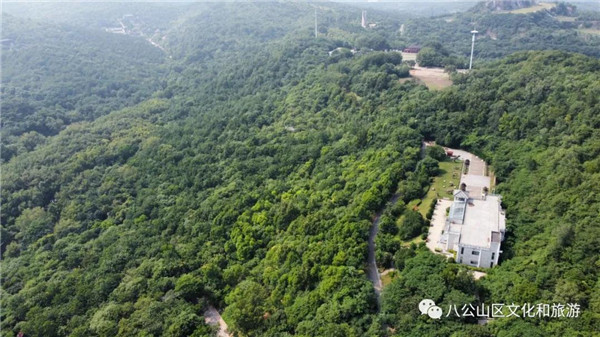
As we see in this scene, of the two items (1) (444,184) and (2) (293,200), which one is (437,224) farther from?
(2) (293,200)

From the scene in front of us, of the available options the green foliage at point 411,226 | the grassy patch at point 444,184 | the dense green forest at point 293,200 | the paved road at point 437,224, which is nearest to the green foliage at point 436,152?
the grassy patch at point 444,184

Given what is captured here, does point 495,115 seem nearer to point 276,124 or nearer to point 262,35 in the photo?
point 276,124

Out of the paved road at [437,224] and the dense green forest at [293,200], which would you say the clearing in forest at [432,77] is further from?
the paved road at [437,224]

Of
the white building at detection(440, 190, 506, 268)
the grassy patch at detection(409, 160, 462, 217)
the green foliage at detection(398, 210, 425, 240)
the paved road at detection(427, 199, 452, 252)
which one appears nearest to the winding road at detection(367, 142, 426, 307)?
the green foliage at detection(398, 210, 425, 240)

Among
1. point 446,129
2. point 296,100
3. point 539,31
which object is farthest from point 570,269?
point 539,31

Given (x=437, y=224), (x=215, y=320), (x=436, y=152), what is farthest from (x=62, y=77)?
(x=437, y=224)

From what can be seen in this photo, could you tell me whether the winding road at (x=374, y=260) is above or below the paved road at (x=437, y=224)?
below
